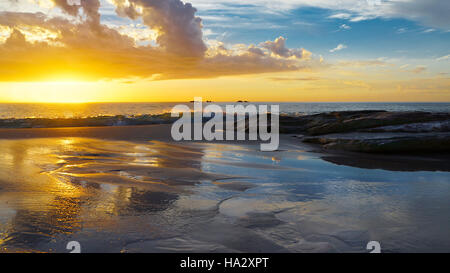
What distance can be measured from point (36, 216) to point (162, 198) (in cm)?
174

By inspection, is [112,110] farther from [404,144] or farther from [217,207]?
[217,207]

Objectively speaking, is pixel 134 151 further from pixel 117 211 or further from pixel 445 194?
pixel 445 194

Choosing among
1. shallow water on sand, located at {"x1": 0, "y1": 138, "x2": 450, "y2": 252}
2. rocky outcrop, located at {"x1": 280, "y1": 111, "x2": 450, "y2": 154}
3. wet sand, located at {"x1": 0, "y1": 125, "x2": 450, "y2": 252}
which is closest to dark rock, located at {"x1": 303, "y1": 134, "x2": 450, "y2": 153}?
rocky outcrop, located at {"x1": 280, "y1": 111, "x2": 450, "y2": 154}

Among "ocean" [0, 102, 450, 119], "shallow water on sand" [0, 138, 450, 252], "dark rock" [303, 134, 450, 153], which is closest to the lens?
"shallow water on sand" [0, 138, 450, 252]

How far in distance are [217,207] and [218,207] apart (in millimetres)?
15

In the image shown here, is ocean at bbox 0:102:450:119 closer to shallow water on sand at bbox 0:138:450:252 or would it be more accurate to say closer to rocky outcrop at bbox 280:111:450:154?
rocky outcrop at bbox 280:111:450:154

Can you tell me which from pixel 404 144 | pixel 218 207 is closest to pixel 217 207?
pixel 218 207

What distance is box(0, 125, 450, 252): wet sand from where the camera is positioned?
3334mm

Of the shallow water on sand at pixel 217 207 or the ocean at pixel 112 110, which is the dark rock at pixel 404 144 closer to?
the shallow water on sand at pixel 217 207

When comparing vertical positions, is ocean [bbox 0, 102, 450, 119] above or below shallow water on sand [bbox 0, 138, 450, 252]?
above

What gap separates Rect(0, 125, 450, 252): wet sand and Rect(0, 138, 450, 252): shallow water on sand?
15 millimetres

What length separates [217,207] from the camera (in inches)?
179

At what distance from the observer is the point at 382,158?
938 cm
